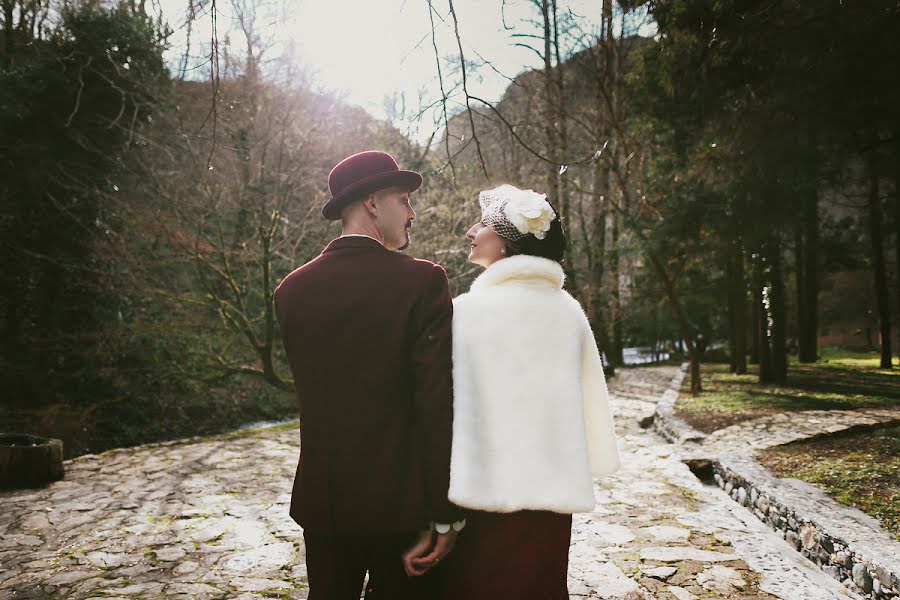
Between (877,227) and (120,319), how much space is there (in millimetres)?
18593

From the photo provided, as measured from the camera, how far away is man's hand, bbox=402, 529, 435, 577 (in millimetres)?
1657

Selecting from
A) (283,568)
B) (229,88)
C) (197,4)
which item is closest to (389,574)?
(283,568)

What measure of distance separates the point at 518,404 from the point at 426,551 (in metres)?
0.52

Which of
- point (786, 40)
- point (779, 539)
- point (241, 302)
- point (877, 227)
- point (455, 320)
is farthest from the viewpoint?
point (877, 227)

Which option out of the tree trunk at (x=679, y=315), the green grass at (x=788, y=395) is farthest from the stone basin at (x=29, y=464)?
the tree trunk at (x=679, y=315)

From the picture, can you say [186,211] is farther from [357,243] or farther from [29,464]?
[357,243]

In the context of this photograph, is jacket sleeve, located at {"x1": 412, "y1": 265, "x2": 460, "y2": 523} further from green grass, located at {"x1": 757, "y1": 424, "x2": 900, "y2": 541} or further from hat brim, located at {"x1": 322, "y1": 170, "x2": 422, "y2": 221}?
green grass, located at {"x1": 757, "y1": 424, "x2": 900, "y2": 541}

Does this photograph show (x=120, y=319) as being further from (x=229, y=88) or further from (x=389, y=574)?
(x=389, y=574)

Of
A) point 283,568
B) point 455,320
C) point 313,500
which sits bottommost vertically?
point 283,568

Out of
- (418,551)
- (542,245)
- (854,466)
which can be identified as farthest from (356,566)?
(854,466)

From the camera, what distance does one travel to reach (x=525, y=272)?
180 cm

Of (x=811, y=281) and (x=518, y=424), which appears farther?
(x=811, y=281)

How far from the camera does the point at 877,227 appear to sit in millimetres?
15031

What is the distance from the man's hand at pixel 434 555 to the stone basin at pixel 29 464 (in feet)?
17.4
